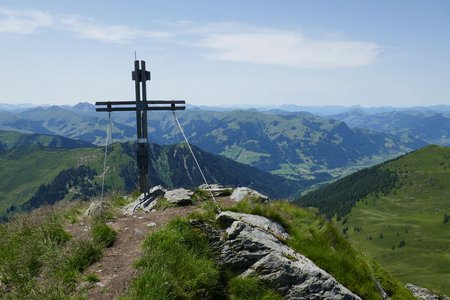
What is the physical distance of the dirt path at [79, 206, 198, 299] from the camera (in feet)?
Result: 34.4

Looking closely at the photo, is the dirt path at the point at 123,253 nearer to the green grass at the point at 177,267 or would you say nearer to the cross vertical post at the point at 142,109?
the green grass at the point at 177,267

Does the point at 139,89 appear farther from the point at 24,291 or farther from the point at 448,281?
the point at 448,281

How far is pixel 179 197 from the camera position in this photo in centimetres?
1906

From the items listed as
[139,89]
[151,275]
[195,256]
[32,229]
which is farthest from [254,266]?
[139,89]

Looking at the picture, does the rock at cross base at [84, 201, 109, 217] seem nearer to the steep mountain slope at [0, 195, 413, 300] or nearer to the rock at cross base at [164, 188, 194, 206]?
the steep mountain slope at [0, 195, 413, 300]


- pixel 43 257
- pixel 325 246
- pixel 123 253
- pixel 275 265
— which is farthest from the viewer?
pixel 325 246

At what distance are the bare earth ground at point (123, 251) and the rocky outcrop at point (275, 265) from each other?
3.10 metres

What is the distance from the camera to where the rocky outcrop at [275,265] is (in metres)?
12.4

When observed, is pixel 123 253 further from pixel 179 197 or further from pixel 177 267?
pixel 179 197

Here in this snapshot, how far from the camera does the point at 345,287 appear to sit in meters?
13.3

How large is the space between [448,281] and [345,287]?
220616mm

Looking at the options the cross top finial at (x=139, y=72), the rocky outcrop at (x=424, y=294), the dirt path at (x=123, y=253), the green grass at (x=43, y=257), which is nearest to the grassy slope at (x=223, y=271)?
the dirt path at (x=123, y=253)

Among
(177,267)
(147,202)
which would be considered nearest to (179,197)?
(147,202)

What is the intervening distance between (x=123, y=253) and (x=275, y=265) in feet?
16.9
